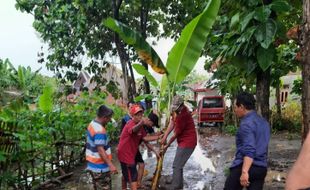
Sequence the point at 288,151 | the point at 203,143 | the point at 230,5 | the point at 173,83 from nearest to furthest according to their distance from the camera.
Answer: the point at 230,5 < the point at 173,83 < the point at 288,151 < the point at 203,143

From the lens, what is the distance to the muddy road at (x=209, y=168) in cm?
788

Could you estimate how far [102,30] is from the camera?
17344 mm

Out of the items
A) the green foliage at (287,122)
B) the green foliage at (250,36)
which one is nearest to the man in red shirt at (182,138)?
the green foliage at (250,36)

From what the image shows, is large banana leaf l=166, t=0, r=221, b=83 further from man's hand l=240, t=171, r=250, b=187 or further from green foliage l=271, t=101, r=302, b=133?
green foliage l=271, t=101, r=302, b=133

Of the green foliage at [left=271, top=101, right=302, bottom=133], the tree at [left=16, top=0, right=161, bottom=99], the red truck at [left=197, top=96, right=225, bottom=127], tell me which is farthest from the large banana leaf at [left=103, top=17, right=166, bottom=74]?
the red truck at [left=197, top=96, right=225, bottom=127]

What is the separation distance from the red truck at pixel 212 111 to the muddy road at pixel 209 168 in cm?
715

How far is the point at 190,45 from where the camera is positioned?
598 cm

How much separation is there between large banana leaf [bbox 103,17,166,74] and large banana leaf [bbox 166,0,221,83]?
18cm

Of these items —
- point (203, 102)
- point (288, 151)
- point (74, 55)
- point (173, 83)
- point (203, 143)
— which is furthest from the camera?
point (203, 102)

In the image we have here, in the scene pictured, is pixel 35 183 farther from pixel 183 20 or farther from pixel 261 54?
pixel 183 20

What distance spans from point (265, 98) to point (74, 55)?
1182 centimetres

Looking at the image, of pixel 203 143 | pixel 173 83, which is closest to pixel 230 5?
pixel 173 83

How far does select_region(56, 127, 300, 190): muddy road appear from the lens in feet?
25.9

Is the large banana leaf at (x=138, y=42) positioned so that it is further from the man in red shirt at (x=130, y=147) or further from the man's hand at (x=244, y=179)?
the man's hand at (x=244, y=179)
